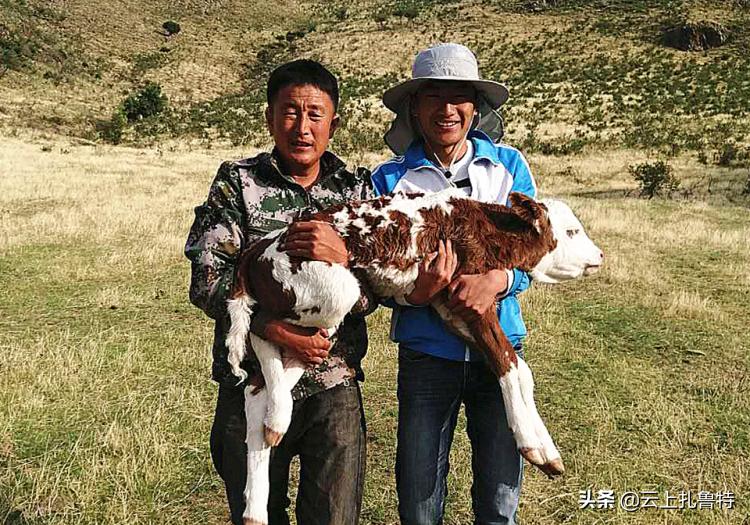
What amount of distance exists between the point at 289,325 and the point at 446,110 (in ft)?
4.53

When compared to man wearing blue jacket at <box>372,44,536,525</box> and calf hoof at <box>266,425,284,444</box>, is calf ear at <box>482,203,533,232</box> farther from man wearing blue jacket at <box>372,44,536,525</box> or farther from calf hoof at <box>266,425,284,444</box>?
calf hoof at <box>266,425,284,444</box>

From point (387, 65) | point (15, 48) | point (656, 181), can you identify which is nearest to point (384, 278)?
point (656, 181)

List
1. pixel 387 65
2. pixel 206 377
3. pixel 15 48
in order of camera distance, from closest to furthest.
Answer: pixel 206 377
pixel 15 48
pixel 387 65

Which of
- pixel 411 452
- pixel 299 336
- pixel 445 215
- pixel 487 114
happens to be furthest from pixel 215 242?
pixel 487 114

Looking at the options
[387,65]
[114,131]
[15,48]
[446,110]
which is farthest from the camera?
[387,65]

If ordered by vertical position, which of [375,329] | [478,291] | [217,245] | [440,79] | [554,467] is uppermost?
[440,79]

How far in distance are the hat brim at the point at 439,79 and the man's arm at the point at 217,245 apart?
39.8 inches

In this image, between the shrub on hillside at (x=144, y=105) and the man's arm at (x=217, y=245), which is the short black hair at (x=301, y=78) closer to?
the man's arm at (x=217, y=245)

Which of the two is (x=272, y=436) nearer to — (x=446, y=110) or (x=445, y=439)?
(x=445, y=439)

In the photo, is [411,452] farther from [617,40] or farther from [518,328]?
[617,40]

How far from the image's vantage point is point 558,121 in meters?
37.3

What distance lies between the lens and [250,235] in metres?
3.03

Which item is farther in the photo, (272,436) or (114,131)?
(114,131)

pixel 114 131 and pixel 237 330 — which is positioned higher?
pixel 114 131
